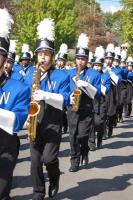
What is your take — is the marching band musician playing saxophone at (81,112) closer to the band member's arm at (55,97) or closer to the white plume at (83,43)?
the white plume at (83,43)

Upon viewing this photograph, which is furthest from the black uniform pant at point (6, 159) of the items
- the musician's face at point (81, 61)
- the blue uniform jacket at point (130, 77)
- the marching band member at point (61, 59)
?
the blue uniform jacket at point (130, 77)

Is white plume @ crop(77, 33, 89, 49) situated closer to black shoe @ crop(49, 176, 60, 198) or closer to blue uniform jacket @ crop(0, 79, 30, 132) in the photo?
black shoe @ crop(49, 176, 60, 198)

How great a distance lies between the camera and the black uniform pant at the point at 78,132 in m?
9.68

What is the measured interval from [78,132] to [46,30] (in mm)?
2644

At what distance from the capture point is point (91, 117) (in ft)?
33.0

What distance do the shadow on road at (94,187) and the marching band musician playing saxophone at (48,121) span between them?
637 mm

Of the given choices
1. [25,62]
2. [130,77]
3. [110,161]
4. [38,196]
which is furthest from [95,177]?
[130,77]

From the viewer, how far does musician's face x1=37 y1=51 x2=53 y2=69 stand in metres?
7.21

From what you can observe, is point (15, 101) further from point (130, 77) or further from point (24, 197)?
point (130, 77)

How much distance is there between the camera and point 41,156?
7.15m

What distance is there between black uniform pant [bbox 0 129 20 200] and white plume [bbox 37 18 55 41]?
2.45m

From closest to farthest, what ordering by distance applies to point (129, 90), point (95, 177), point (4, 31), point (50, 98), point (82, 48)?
point (4, 31) < point (50, 98) < point (95, 177) < point (82, 48) < point (129, 90)

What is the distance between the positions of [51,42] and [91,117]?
2.86 metres

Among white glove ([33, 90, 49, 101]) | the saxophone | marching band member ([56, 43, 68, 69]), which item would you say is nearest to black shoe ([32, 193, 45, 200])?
the saxophone
